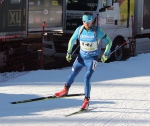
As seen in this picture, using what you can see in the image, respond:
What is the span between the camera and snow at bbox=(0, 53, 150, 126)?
27.3ft

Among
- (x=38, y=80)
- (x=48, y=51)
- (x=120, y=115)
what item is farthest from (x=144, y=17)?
(x=120, y=115)

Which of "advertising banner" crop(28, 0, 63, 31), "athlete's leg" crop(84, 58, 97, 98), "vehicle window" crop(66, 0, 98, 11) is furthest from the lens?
"vehicle window" crop(66, 0, 98, 11)

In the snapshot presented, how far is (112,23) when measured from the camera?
16.8 meters

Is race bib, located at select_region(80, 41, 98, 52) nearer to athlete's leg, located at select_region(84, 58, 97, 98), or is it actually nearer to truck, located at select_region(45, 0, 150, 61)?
athlete's leg, located at select_region(84, 58, 97, 98)

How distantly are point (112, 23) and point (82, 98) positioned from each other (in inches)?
278

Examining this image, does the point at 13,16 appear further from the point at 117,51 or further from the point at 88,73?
the point at 88,73

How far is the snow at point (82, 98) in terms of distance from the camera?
8336mm

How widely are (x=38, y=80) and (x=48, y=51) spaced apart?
4682 millimetres

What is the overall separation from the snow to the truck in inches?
97.1

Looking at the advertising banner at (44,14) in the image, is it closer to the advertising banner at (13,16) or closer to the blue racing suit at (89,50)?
the advertising banner at (13,16)

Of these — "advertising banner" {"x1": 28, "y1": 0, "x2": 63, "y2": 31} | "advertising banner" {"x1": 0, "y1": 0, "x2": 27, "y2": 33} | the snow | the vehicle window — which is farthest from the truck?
the snow

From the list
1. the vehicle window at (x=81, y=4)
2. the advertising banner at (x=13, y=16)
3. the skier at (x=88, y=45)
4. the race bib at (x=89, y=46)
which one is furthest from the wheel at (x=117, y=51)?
the race bib at (x=89, y=46)

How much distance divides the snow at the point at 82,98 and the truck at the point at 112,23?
2.47 metres

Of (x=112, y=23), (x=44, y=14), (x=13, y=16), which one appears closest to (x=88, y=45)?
(x=13, y=16)
